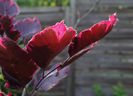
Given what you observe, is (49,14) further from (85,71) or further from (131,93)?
(131,93)

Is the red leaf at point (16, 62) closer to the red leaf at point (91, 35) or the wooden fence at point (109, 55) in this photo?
the red leaf at point (91, 35)

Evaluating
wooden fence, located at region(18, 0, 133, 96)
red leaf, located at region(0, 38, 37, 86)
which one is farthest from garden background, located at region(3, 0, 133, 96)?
red leaf, located at region(0, 38, 37, 86)

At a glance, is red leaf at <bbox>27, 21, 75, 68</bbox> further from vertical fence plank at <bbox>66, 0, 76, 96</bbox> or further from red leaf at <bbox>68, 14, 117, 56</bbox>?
vertical fence plank at <bbox>66, 0, 76, 96</bbox>

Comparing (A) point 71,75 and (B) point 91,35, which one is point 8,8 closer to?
(B) point 91,35

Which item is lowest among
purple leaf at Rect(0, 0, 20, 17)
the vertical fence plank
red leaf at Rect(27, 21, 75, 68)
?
the vertical fence plank

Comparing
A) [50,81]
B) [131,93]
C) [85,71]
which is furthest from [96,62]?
[50,81]

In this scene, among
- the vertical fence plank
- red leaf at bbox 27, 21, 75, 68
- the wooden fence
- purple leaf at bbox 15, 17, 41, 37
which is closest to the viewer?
red leaf at bbox 27, 21, 75, 68

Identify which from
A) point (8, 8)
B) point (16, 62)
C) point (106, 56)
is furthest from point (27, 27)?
point (106, 56)
